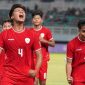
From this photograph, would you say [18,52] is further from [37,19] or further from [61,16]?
[61,16]

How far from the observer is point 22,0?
36375 millimetres

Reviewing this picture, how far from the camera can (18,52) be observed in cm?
692

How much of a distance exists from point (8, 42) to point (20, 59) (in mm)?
311

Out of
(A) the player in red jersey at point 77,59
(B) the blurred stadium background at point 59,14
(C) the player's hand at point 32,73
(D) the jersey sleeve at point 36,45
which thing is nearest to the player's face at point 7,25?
(A) the player in red jersey at point 77,59

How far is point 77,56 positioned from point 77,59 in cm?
5

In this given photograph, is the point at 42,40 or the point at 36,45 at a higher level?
the point at 36,45

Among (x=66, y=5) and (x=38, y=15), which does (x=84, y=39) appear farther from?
(x=66, y=5)

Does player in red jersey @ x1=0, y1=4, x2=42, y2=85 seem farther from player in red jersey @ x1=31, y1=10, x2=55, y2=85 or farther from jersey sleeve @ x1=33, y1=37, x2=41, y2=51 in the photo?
player in red jersey @ x1=31, y1=10, x2=55, y2=85

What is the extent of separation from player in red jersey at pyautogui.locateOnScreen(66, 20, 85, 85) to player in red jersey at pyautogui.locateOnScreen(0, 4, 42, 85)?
34.5 inches

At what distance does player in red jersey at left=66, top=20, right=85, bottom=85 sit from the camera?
A: 7645 millimetres

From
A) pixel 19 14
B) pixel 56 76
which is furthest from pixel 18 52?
pixel 56 76

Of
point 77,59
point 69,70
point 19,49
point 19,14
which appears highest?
point 19,14

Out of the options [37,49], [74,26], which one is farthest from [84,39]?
[74,26]

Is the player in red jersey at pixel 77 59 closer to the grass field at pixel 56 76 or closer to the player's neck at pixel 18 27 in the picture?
the player's neck at pixel 18 27
